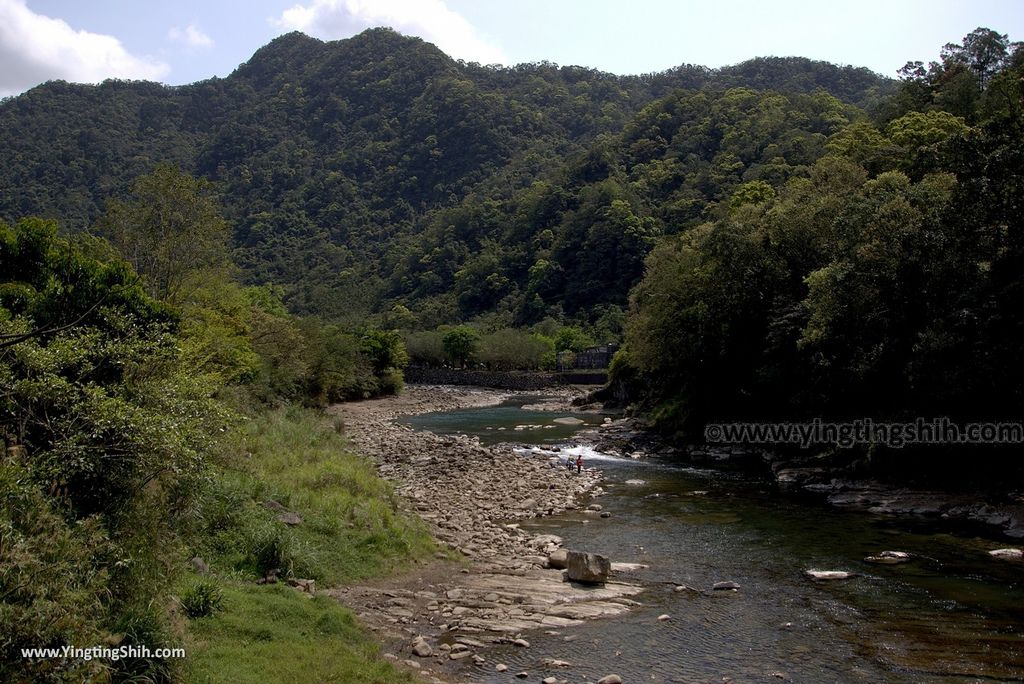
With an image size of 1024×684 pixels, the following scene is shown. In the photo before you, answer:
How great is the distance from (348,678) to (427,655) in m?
1.93

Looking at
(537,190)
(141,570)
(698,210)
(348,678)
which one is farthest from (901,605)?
(537,190)

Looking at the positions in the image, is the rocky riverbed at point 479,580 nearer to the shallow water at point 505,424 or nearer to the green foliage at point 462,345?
the shallow water at point 505,424

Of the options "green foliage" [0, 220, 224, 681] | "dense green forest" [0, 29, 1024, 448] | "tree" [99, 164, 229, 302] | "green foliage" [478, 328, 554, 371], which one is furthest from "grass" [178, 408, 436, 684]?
"green foliage" [478, 328, 554, 371]

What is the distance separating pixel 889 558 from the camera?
18.1m

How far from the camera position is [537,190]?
17262cm

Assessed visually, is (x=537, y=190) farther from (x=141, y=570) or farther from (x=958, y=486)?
Result: (x=141, y=570)

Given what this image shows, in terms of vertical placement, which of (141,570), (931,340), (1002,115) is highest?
(1002,115)

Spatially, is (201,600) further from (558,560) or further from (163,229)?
(163,229)

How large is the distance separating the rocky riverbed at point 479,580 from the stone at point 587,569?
0.22m

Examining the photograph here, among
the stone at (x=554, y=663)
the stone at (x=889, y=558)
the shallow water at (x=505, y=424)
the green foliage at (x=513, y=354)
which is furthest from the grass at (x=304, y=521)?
the green foliage at (x=513, y=354)

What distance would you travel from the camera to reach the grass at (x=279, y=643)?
9.33 metres

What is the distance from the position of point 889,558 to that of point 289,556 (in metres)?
15.2

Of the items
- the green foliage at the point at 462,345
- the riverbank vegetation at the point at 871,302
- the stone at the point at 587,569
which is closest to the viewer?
the stone at the point at 587,569

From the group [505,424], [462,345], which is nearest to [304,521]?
[505,424]
